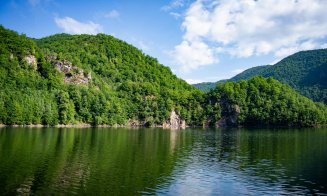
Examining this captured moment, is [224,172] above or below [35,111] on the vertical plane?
below

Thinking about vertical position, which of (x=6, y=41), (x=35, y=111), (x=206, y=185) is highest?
(x=6, y=41)

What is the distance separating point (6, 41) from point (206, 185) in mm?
173080

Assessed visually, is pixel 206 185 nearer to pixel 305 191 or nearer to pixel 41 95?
pixel 305 191

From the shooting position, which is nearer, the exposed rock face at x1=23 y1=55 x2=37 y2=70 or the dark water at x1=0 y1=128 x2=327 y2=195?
the dark water at x1=0 y1=128 x2=327 y2=195

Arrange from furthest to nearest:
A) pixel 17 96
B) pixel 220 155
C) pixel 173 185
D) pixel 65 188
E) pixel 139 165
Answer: pixel 17 96
pixel 220 155
pixel 139 165
pixel 173 185
pixel 65 188

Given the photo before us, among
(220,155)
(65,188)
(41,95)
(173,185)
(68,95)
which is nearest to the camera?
(65,188)

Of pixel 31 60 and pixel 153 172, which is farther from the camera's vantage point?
pixel 31 60

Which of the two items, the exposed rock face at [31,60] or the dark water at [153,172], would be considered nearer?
the dark water at [153,172]

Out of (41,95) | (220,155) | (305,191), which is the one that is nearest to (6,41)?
(41,95)

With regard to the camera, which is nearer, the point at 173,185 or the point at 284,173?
the point at 173,185

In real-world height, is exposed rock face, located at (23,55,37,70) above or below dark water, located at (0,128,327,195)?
above

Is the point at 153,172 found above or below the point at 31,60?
below

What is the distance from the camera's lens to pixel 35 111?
145 m

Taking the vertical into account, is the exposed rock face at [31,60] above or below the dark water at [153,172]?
above
